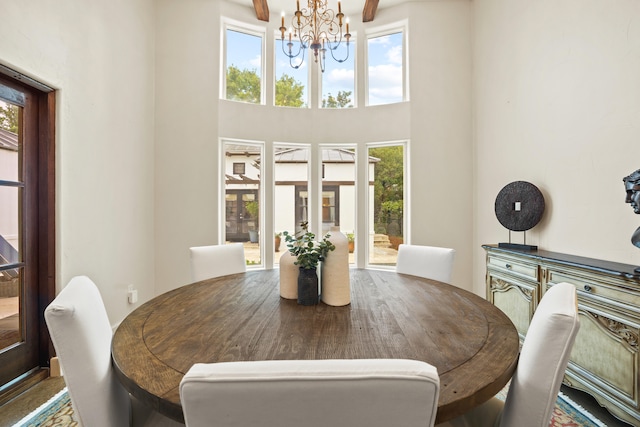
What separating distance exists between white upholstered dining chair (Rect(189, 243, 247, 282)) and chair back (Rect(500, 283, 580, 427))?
1.91 meters

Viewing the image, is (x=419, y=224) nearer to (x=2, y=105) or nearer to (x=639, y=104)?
(x=639, y=104)

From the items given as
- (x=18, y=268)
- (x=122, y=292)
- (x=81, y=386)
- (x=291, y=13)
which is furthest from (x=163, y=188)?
(x=81, y=386)

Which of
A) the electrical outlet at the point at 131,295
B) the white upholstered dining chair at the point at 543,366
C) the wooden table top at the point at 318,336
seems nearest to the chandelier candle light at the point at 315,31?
the wooden table top at the point at 318,336

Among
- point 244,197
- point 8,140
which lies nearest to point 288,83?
point 244,197

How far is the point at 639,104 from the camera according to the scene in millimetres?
1899

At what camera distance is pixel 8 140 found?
6.54 feet

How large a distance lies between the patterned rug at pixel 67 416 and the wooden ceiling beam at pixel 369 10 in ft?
13.4

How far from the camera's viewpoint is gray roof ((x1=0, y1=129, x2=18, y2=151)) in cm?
195

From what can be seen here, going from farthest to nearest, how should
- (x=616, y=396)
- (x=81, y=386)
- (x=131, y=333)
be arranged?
(x=616, y=396), (x=131, y=333), (x=81, y=386)

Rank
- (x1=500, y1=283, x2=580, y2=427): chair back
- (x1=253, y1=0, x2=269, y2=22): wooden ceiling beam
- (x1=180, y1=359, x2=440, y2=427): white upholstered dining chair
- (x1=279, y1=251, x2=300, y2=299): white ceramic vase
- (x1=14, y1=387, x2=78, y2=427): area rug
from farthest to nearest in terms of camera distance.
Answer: (x1=253, y1=0, x2=269, y2=22): wooden ceiling beam, (x1=14, y1=387, x2=78, y2=427): area rug, (x1=279, y1=251, x2=300, y2=299): white ceramic vase, (x1=500, y1=283, x2=580, y2=427): chair back, (x1=180, y1=359, x2=440, y2=427): white upholstered dining chair

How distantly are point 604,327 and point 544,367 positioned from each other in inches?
53.6

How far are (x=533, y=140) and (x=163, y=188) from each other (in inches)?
148

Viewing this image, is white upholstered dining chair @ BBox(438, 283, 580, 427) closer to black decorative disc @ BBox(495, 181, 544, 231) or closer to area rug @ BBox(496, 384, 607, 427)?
area rug @ BBox(496, 384, 607, 427)

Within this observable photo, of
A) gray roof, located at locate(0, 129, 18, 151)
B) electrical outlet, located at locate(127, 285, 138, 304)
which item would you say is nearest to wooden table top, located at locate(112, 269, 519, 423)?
gray roof, located at locate(0, 129, 18, 151)
